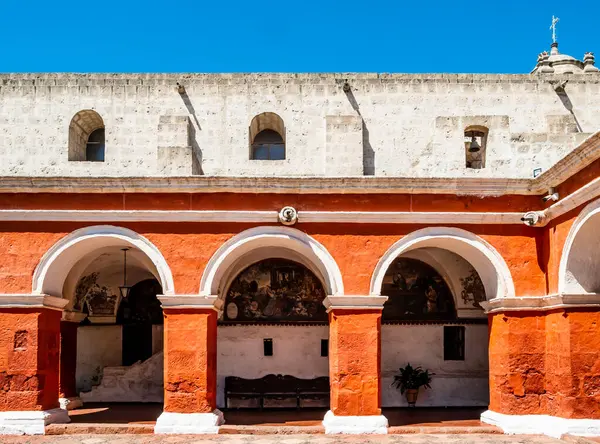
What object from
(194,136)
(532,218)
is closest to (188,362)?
(194,136)

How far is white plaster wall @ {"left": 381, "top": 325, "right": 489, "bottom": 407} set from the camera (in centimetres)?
1608

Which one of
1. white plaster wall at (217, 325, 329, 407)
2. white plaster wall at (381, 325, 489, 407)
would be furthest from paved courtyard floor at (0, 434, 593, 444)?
white plaster wall at (217, 325, 329, 407)

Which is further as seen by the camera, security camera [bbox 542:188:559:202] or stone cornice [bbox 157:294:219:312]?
stone cornice [bbox 157:294:219:312]

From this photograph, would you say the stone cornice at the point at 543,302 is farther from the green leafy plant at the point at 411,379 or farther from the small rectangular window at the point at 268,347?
the small rectangular window at the point at 268,347

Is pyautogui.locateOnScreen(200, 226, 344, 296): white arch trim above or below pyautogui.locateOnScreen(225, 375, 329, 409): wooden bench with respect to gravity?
above

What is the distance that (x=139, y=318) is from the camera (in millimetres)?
17812

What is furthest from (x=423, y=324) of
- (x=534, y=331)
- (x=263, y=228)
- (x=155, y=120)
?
(x=155, y=120)

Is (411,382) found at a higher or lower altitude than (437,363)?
lower

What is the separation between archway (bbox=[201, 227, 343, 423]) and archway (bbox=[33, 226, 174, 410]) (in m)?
1.78

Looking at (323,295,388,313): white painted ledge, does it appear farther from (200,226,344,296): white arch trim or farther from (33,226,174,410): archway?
(33,226,174,410): archway

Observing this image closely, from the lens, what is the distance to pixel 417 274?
54.6ft

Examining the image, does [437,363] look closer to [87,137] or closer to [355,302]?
[355,302]

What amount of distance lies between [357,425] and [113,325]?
25.2ft

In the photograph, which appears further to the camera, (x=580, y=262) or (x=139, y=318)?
(x=139, y=318)
